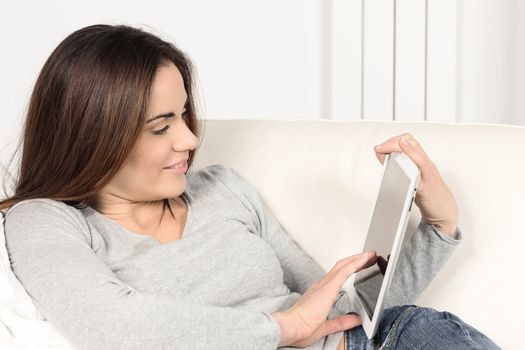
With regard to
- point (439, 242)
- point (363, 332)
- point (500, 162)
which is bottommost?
point (363, 332)

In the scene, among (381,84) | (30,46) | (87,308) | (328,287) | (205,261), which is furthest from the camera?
(381,84)

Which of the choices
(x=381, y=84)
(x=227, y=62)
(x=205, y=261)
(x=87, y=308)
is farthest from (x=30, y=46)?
(x=87, y=308)

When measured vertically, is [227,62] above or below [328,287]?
above

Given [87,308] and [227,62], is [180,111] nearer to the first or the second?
[87,308]

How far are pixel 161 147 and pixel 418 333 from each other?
478 mm

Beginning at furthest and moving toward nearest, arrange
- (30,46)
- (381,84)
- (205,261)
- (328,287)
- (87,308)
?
(381,84) < (30,46) < (205,261) < (328,287) < (87,308)

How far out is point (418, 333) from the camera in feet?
3.90

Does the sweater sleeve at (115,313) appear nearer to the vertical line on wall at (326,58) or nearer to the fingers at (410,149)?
the fingers at (410,149)

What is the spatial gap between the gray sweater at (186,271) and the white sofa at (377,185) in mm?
47

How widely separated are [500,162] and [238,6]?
1.31 meters

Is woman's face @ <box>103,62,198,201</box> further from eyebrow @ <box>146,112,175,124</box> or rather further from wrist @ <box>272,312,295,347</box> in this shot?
wrist @ <box>272,312,295,347</box>

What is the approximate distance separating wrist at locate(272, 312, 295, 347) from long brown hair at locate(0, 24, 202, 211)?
35 cm

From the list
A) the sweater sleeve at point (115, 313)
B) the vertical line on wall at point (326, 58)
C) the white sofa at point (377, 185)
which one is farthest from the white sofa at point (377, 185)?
the vertical line on wall at point (326, 58)

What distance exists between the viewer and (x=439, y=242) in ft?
4.26
